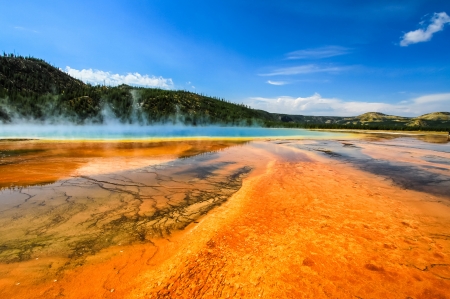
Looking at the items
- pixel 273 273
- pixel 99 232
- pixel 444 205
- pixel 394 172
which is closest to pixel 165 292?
pixel 273 273

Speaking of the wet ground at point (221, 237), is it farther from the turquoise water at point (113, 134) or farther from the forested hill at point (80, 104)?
the forested hill at point (80, 104)

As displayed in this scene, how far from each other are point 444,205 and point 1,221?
12.2 m

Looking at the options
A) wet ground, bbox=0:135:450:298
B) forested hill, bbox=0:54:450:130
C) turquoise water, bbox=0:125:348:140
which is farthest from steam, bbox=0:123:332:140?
wet ground, bbox=0:135:450:298

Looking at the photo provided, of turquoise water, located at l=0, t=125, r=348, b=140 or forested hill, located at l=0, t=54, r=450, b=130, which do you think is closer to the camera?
turquoise water, located at l=0, t=125, r=348, b=140

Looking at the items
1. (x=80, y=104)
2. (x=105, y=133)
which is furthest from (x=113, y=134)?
(x=80, y=104)

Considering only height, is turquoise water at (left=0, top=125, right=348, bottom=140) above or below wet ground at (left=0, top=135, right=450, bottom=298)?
above

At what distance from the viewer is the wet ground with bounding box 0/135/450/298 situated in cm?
Result: 345

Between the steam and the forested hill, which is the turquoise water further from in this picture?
the forested hill

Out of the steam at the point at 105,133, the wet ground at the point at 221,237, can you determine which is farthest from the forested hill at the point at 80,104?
the wet ground at the point at 221,237

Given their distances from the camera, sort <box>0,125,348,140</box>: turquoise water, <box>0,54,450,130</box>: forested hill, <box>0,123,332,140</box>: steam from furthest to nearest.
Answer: <box>0,54,450,130</box>: forested hill
<box>0,125,348,140</box>: turquoise water
<box>0,123,332,140</box>: steam

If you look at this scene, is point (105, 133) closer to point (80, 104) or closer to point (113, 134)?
point (113, 134)

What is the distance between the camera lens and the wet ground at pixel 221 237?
345 cm

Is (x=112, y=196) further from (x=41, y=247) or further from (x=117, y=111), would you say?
(x=117, y=111)

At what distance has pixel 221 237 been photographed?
4891 mm
